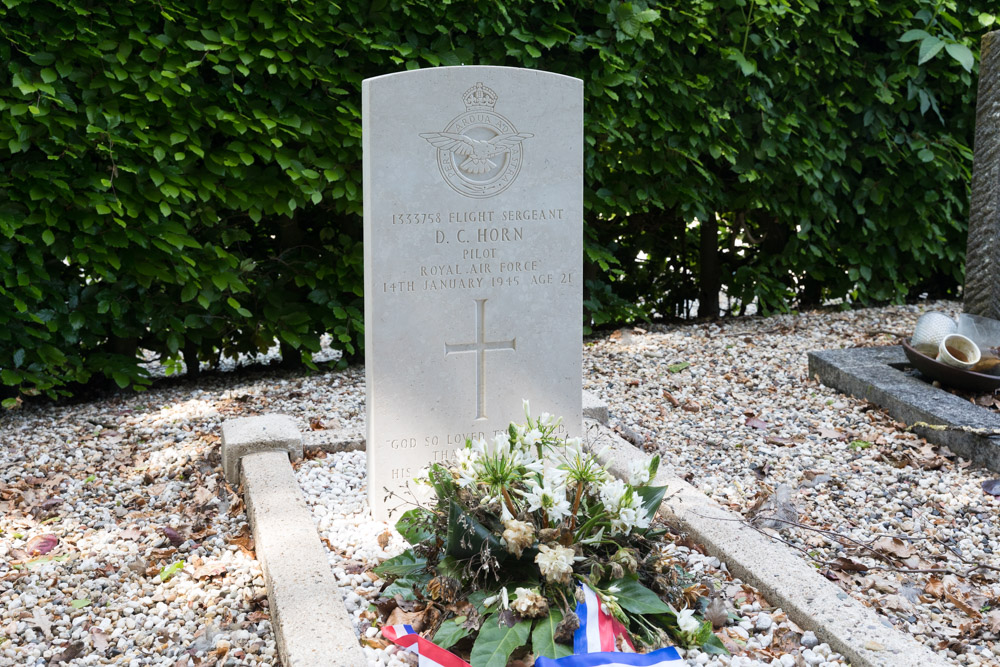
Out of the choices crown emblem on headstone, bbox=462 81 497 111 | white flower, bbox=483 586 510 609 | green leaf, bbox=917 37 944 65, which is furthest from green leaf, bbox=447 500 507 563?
green leaf, bbox=917 37 944 65

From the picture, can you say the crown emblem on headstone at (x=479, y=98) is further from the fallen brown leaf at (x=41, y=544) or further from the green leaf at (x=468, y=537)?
the fallen brown leaf at (x=41, y=544)

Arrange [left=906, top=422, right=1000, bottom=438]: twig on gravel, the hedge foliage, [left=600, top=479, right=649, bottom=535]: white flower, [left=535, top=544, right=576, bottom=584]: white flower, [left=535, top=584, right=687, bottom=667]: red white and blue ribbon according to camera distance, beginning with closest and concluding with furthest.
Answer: [left=535, top=584, right=687, bottom=667]: red white and blue ribbon, [left=535, top=544, right=576, bottom=584]: white flower, [left=600, top=479, right=649, bottom=535]: white flower, [left=906, top=422, right=1000, bottom=438]: twig on gravel, the hedge foliage

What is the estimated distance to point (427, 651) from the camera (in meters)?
2.23

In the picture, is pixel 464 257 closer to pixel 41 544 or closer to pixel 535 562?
pixel 535 562

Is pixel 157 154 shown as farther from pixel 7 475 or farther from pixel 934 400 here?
pixel 934 400

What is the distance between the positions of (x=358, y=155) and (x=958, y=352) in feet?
10.1

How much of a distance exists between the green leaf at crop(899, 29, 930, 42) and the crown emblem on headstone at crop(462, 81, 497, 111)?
3617 millimetres

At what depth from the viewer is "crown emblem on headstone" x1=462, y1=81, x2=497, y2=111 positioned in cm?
296

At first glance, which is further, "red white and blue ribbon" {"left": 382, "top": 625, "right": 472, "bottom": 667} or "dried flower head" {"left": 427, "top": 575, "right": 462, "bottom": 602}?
"dried flower head" {"left": 427, "top": 575, "right": 462, "bottom": 602}

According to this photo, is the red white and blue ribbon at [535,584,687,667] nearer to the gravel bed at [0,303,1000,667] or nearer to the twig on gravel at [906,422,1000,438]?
the gravel bed at [0,303,1000,667]

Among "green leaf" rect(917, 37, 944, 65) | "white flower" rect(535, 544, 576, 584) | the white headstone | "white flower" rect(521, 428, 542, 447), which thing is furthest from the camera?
"green leaf" rect(917, 37, 944, 65)

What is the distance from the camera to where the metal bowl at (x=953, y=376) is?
420 centimetres

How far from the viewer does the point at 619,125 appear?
5273 mm

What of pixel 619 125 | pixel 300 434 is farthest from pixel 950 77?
pixel 300 434
